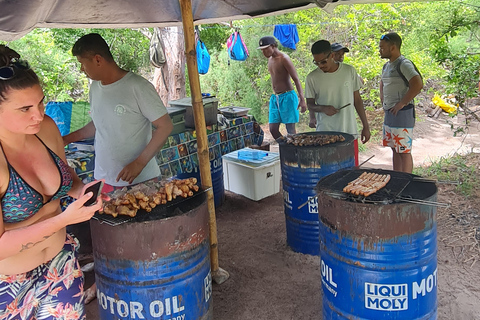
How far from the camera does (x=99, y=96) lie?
3.30 metres

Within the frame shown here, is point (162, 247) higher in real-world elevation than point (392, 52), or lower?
lower

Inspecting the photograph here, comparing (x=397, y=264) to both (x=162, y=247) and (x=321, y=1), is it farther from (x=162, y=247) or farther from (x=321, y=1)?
(x=321, y=1)

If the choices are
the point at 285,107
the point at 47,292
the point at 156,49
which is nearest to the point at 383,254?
the point at 47,292

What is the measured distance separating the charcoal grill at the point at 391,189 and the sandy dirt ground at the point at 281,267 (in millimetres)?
1172

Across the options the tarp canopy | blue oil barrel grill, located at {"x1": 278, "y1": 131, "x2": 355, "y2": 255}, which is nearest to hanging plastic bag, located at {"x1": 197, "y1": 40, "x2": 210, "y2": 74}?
the tarp canopy

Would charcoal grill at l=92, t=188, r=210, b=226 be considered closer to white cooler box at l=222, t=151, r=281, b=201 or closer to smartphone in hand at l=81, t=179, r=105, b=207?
smartphone in hand at l=81, t=179, r=105, b=207

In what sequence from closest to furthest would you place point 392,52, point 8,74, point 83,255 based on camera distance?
1. point 8,74
2. point 83,255
3. point 392,52

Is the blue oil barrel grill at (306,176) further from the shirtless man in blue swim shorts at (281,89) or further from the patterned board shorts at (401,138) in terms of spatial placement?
the shirtless man in blue swim shorts at (281,89)

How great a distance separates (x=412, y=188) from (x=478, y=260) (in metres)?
2.02

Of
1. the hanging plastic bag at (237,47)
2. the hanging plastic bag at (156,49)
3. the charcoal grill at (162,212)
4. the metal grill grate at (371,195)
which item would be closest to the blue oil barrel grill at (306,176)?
the metal grill grate at (371,195)

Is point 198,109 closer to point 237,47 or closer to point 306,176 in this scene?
point 306,176

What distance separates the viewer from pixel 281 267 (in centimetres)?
413

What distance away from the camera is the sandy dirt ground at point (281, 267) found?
11.2 feet

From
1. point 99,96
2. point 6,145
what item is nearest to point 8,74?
point 6,145
